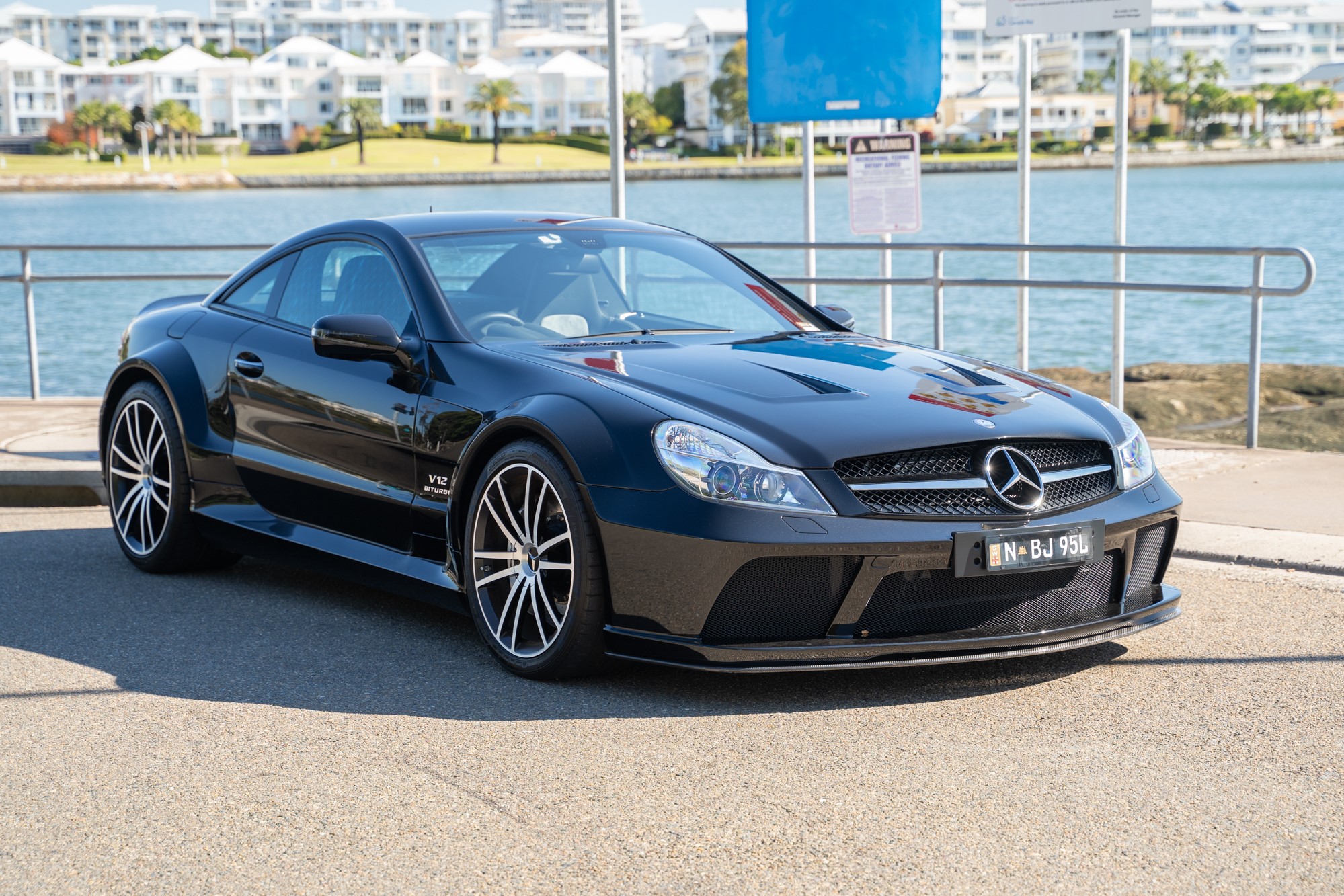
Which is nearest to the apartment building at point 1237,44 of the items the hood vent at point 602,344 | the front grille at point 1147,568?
the hood vent at point 602,344

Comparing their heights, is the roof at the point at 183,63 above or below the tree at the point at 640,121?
above

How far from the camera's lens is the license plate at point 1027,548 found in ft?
14.3

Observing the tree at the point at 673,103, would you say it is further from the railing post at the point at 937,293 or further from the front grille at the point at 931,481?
the front grille at the point at 931,481

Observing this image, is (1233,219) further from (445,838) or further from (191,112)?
(191,112)

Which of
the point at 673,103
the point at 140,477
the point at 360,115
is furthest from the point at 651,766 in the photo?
the point at 673,103

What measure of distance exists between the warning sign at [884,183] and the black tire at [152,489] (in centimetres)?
519

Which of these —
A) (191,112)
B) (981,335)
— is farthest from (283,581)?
(191,112)

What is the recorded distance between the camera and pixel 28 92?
183 m

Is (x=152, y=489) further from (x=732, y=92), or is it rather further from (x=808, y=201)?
(x=732, y=92)

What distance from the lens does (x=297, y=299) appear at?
607 centimetres

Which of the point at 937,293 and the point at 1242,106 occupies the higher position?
the point at 1242,106

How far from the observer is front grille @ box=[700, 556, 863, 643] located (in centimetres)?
430

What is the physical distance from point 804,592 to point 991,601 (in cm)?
57

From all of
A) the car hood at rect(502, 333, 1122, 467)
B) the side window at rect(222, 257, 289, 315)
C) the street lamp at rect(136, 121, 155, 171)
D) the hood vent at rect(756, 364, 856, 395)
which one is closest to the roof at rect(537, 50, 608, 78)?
the street lamp at rect(136, 121, 155, 171)
